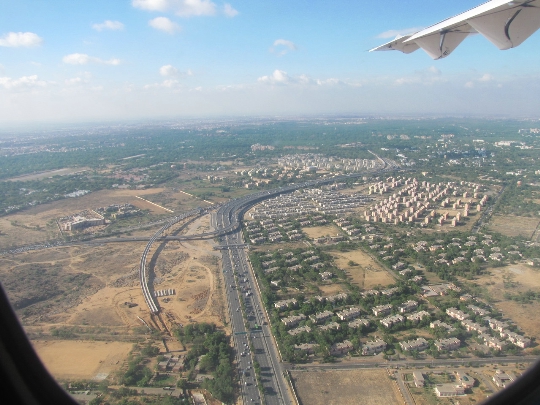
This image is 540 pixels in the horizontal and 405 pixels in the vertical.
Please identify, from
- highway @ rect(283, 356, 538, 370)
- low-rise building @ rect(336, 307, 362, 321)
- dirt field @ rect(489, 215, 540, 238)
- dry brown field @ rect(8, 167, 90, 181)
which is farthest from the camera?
dry brown field @ rect(8, 167, 90, 181)

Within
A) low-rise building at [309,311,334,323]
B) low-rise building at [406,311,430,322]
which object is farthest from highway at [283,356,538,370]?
low-rise building at [309,311,334,323]

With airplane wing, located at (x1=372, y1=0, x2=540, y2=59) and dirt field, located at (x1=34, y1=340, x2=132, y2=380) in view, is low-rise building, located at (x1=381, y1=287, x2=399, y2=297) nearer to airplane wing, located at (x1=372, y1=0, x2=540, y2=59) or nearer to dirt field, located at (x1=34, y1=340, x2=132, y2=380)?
dirt field, located at (x1=34, y1=340, x2=132, y2=380)

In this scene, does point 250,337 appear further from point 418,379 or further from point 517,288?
point 517,288

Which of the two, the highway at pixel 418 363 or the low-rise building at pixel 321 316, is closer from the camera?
the highway at pixel 418 363

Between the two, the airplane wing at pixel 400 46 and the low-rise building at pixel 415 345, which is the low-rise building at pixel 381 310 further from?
the airplane wing at pixel 400 46

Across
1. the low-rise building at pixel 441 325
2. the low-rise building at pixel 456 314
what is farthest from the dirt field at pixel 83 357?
the low-rise building at pixel 456 314
